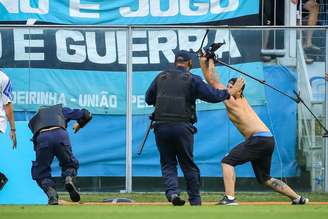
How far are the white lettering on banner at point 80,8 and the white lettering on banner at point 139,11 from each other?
1.34 ft

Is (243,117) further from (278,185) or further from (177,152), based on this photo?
(177,152)

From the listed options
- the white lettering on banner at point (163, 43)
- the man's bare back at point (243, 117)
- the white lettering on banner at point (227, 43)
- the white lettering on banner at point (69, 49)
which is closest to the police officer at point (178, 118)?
the man's bare back at point (243, 117)

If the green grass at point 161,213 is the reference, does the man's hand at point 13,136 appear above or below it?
above

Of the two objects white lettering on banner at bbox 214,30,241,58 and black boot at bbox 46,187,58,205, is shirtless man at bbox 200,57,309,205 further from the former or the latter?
white lettering on banner at bbox 214,30,241,58

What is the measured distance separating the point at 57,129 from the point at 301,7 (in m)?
6.90

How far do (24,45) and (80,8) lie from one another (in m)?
1.76

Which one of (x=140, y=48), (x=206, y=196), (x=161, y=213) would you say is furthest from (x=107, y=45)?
(x=161, y=213)

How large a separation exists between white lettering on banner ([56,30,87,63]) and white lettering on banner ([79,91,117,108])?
1.78ft

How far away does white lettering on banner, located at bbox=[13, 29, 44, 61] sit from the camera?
1442cm

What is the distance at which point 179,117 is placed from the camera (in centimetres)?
1088

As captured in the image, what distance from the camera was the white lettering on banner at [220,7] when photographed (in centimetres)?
1598

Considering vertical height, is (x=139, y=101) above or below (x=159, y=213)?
above

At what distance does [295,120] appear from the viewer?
14.4 m

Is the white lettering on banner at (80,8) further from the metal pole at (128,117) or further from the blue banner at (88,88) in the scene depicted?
the blue banner at (88,88)
